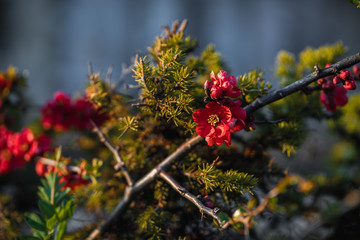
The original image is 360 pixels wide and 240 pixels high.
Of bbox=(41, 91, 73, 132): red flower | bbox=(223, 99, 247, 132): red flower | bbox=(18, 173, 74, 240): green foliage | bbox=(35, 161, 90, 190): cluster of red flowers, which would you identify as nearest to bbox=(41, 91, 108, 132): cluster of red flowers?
bbox=(41, 91, 73, 132): red flower

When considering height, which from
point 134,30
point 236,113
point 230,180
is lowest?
point 230,180

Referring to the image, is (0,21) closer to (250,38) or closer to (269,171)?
(250,38)

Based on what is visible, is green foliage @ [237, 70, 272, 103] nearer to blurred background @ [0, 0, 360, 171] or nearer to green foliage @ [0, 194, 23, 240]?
green foliage @ [0, 194, 23, 240]

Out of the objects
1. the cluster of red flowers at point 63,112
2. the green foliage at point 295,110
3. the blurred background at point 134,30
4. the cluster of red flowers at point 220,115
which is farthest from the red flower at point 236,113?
the blurred background at point 134,30

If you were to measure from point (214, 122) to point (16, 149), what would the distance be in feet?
2.43

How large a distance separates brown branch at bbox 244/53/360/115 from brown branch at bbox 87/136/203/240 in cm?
13

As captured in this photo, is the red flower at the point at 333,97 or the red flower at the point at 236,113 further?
the red flower at the point at 333,97

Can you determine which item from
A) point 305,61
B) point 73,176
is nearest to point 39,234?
point 73,176

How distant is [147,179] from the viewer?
590mm

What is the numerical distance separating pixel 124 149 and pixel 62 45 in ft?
14.8

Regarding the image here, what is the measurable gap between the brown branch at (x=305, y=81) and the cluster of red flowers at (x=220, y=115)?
0.05m

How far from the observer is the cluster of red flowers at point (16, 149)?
90cm

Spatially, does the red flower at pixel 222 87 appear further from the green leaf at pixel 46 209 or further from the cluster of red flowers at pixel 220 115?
the green leaf at pixel 46 209

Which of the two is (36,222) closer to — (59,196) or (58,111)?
(59,196)
